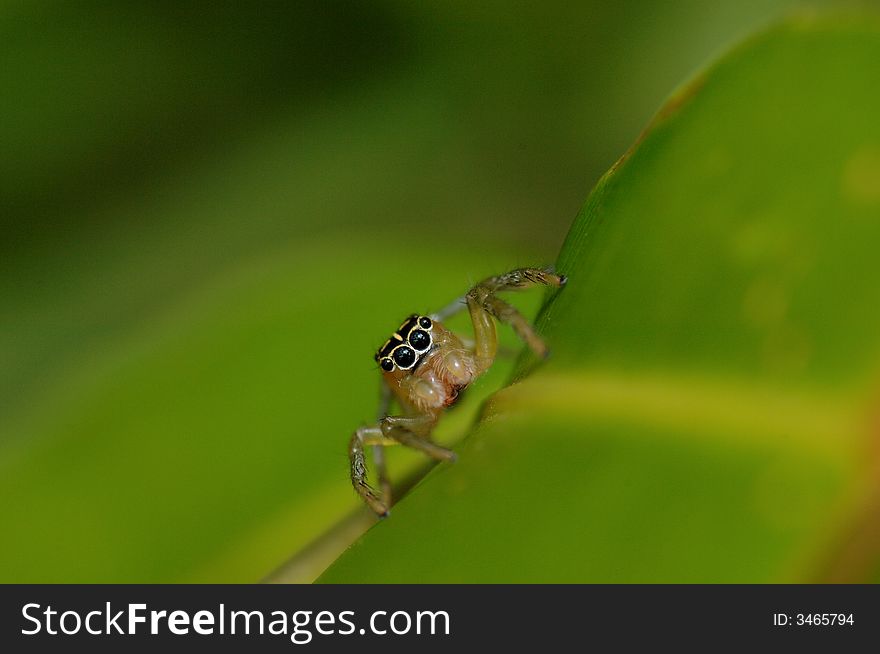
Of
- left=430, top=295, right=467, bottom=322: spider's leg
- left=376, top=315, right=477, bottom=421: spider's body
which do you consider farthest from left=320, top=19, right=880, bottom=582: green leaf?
left=430, top=295, right=467, bottom=322: spider's leg

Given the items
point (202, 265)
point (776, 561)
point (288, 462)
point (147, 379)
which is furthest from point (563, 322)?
point (202, 265)

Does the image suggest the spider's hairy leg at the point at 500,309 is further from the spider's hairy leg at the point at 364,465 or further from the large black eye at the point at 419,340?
the spider's hairy leg at the point at 364,465

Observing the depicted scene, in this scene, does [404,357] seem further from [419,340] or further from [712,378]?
[712,378]

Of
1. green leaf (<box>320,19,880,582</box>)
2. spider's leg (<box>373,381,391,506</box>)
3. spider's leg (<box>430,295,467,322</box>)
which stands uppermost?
spider's leg (<box>430,295,467,322</box>)

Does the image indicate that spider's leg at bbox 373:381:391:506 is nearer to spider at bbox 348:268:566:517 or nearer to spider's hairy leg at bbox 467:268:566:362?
spider at bbox 348:268:566:517

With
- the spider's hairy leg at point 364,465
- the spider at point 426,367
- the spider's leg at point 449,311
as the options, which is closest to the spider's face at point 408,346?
the spider at point 426,367

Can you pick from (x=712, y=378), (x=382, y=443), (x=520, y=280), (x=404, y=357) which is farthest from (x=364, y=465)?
(x=712, y=378)

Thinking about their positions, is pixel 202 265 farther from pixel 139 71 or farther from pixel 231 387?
pixel 231 387

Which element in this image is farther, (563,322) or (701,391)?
(563,322)
